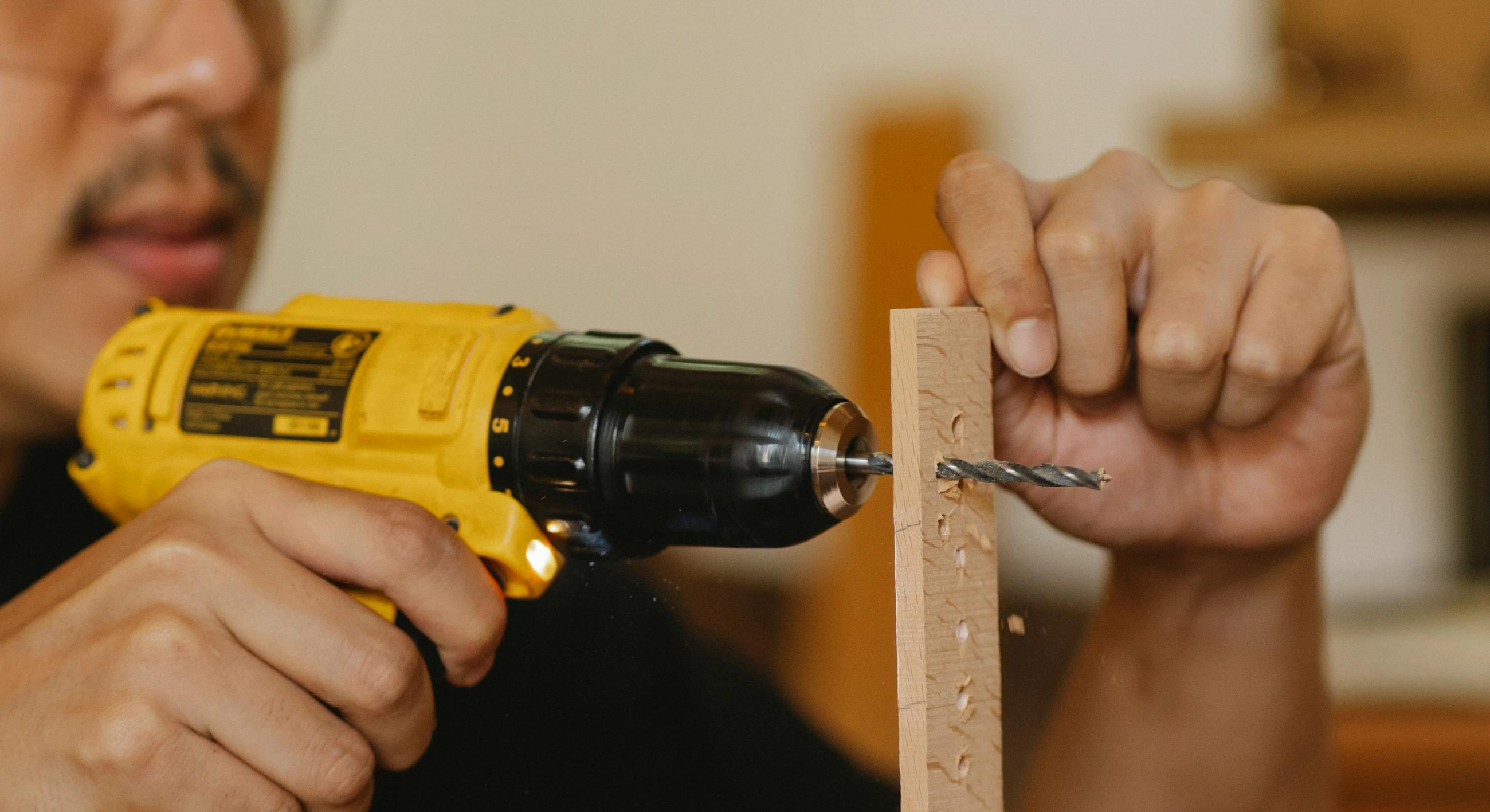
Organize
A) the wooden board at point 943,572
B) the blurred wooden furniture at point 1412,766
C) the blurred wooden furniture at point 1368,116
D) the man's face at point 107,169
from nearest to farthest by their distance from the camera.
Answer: the wooden board at point 943,572 < the man's face at point 107,169 < the blurred wooden furniture at point 1412,766 < the blurred wooden furniture at point 1368,116

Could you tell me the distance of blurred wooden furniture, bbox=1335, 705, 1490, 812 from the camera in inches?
46.9

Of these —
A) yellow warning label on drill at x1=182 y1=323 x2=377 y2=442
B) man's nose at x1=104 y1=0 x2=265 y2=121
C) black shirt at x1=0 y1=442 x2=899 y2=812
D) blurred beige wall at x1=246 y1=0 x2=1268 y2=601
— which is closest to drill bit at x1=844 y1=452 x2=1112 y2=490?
black shirt at x1=0 y1=442 x2=899 y2=812

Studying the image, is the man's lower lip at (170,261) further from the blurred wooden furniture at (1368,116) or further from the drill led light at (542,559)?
the blurred wooden furniture at (1368,116)

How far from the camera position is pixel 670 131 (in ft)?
4.79

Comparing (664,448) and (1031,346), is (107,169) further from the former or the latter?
(1031,346)

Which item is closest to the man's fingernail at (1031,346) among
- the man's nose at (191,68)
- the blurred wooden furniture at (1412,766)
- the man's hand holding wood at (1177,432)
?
the man's hand holding wood at (1177,432)

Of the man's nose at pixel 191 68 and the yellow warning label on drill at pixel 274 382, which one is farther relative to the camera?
the man's nose at pixel 191 68

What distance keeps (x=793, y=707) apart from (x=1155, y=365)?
15.3 inches

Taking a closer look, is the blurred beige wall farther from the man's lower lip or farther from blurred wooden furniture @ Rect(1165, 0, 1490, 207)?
the man's lower lip

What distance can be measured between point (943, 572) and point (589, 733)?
155 mm

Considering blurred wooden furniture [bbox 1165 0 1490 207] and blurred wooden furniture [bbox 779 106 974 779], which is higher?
blurred wooden furniture [bbox 1165 0 1490 207]

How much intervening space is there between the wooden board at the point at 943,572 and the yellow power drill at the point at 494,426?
33 mm

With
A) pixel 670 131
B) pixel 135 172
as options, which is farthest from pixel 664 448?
pixel 670 131

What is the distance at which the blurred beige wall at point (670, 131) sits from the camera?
4.04 feet
